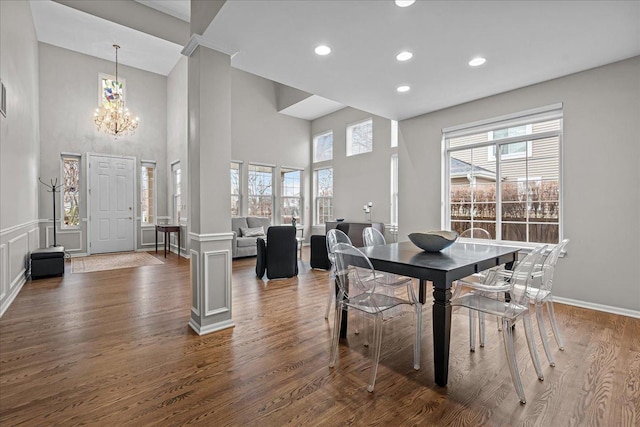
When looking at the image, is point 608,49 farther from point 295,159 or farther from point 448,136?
point 295,159

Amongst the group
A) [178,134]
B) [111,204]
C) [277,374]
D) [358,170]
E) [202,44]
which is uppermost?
[178,134]

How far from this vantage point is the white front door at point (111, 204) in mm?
7079

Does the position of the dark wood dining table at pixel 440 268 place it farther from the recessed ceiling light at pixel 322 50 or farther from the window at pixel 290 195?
the window at pixel 290 195

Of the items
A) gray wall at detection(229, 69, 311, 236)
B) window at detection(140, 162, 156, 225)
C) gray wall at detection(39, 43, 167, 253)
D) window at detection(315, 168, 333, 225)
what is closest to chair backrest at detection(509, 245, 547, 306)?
window at detection(315, 168, 333, 225)

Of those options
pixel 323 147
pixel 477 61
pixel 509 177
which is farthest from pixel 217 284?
pixel 323 147

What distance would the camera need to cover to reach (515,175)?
4176 mm

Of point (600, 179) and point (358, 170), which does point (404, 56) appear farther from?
point (358, 170)

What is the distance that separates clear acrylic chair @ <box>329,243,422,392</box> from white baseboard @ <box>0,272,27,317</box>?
3615mm

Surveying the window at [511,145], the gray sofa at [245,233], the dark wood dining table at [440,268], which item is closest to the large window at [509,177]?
the window at [511,145]

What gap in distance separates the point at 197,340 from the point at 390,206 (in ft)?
16.8

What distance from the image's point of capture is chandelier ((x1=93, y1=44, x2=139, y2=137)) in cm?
662

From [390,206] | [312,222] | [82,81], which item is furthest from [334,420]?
[82,81]

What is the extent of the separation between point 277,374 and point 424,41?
121 inches

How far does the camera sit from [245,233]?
7191mm
